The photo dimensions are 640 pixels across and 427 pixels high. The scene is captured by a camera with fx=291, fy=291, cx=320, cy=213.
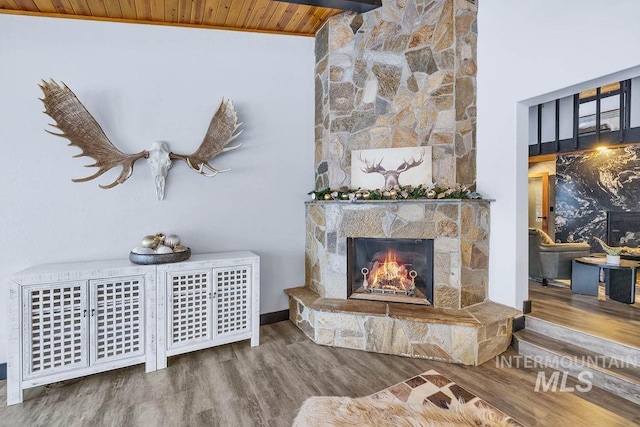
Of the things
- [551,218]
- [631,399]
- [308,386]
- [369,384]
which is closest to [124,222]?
[308,386]

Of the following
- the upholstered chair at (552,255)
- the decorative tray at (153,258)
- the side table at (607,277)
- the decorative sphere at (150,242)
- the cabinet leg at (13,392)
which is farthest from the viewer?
the upholstered chair at (552,255)

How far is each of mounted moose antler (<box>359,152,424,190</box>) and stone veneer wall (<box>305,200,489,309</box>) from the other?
29cm

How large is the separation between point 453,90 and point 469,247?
154 centimetres

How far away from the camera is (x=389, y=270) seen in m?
3.13

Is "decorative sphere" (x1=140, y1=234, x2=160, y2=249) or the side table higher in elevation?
"decorative sphere" (x1=140, y1=234, x2=160, y2=249)

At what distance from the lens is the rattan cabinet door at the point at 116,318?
7.33 ft

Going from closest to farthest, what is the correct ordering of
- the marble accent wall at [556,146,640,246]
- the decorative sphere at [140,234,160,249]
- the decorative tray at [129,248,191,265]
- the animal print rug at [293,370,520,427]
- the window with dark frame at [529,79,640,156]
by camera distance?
the animal print rug at [293,370,520,427], the decorative tray at [129,248,191,265], the decorative sphere at [140,234,160,249], the window with dark frame at [529,79,640,156], the marble accent wall at [556,146,640,246]

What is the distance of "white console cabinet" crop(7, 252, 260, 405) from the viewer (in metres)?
2.06

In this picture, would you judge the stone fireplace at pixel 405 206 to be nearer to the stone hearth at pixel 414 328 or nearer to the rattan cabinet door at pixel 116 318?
the stone hearth at pixel 414 328

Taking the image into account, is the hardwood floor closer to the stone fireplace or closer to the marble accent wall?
the stone fireplace

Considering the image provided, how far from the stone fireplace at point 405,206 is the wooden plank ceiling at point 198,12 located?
0.36 m

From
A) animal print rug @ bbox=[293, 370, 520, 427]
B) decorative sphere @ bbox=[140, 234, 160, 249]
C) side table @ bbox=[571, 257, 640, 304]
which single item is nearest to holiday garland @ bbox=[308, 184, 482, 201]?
animal print rug @ bbox=[293, 370, 520, 427]

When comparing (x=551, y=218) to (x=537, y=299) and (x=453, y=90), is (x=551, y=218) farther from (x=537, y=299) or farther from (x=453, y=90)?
(x=453, y=90)

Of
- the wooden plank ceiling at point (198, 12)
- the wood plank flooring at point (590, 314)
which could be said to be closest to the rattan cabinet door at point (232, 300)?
the wooden plank ceiling at point (198, 12)
